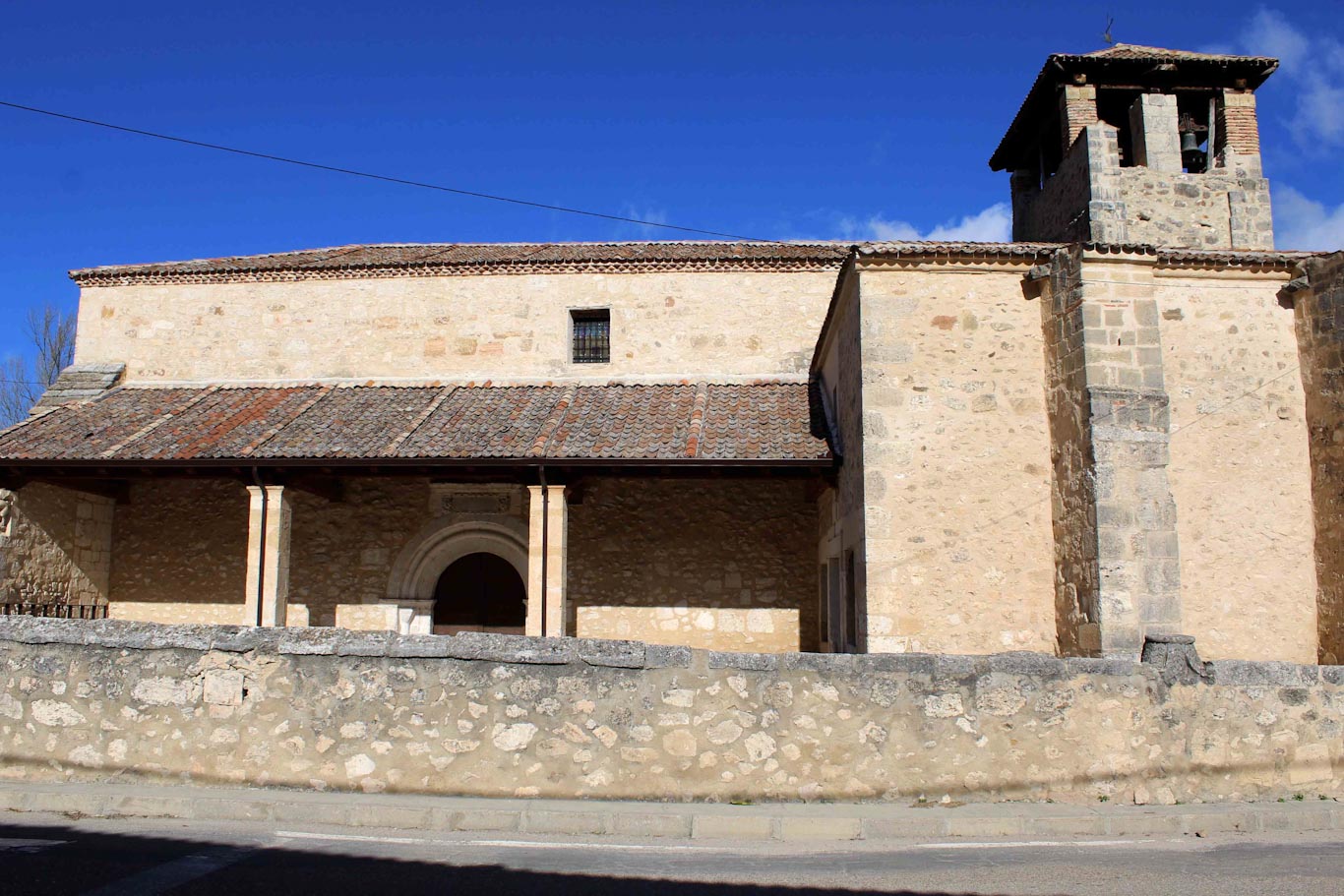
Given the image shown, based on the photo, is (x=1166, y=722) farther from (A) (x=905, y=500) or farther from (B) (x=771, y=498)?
(B) (x=771, y=498)

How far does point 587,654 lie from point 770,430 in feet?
22.5

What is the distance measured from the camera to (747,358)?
14.2 meters

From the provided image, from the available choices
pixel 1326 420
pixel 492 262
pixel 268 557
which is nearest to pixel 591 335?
pixel 492 262

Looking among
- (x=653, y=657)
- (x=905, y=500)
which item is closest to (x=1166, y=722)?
(x=653, y=657)

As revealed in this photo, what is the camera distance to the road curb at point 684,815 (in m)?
5.08

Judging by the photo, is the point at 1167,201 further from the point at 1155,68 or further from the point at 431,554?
the point at 431,554

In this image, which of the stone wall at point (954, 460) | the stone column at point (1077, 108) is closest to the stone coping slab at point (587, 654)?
the stone wall at point (954, 460)

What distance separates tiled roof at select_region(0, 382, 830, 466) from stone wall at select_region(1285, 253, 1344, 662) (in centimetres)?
491

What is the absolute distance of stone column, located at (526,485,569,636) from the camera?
1092 centimetres

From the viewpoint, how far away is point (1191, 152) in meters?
13.8

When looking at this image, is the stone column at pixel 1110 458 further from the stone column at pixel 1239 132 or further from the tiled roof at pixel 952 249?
the stone column at pixel 1239 132

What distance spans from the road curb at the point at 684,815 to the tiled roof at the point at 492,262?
10233 mm

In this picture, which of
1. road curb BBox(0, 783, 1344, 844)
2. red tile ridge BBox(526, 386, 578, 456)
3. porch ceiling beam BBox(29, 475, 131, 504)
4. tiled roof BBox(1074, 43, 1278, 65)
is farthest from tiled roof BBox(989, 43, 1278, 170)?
porch ceiling beam BBox(29, 475, 131, 504)

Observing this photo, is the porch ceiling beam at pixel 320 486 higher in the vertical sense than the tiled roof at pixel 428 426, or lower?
lower
